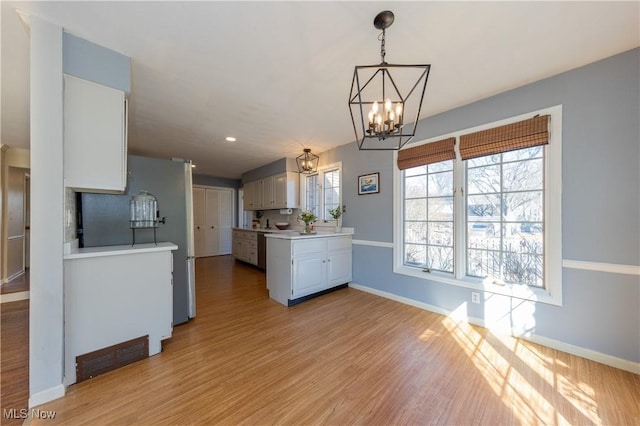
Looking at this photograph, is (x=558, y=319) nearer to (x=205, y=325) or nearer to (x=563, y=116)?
(x=563, y=116)

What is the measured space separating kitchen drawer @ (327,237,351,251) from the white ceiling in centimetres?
183

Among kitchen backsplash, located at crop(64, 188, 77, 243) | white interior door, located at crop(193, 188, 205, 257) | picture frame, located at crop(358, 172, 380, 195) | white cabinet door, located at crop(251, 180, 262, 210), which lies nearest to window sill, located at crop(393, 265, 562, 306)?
picture frame, located at crop(358, 172, 380, 195)

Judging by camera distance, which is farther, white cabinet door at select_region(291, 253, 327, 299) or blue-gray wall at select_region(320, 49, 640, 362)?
white cabinet door at select_region(291, 253, 327, 299)

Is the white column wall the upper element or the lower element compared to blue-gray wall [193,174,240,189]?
lower

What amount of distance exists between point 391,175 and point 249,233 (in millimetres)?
3717

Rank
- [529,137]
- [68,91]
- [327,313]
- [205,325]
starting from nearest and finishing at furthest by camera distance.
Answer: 1. [68,91]
2. [529,137]
3. [205,325]
4. [327,313]

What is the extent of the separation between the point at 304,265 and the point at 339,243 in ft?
2.46

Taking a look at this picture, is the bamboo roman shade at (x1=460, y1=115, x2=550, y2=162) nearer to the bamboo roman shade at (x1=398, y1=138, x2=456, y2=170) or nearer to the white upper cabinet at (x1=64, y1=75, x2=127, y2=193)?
the bamboo roman shade at (x1=398, y1=138, x2=456, y2=170)

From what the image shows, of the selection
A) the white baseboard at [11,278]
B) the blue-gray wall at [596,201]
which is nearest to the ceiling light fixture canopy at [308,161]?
the blue-gray wall at [596,201]

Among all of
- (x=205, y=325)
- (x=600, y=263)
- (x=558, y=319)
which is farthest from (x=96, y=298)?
(x=600, y=263)

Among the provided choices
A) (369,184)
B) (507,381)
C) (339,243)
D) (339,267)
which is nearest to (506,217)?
(507,381)

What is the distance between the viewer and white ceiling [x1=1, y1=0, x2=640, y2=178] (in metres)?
1.42

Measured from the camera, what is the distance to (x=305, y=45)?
1695 millimetres

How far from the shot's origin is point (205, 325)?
2.52 metres
